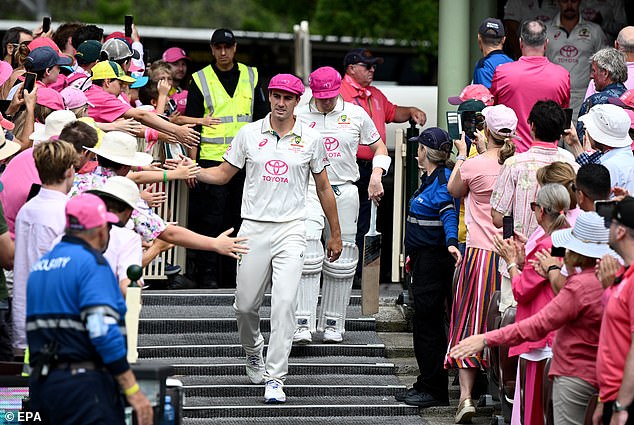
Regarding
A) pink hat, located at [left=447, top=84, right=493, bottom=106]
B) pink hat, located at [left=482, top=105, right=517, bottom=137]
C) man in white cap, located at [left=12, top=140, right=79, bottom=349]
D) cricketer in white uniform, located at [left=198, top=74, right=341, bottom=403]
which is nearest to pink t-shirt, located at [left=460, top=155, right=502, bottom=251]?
pink hat, located at [left=482, top=105, right=517, bottom=137]

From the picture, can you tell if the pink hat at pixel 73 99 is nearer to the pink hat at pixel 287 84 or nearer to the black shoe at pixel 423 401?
the pink hat at pixel 287 84

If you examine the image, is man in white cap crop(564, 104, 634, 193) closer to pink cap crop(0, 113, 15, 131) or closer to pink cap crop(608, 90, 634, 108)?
pink cap crop(608, 90, 634, 108)

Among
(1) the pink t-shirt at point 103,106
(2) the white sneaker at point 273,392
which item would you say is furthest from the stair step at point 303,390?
(1) the pink t-shirt at point 103,106

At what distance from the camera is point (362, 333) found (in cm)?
1116

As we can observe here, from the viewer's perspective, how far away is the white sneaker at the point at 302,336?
10.5 meters

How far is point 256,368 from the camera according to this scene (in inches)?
388

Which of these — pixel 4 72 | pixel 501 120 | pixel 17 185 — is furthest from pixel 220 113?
pixel 17 185

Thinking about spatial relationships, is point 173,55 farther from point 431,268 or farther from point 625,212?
point 625,212

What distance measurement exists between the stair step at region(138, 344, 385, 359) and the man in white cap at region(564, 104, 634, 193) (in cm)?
295

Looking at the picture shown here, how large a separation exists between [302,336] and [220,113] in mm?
2374

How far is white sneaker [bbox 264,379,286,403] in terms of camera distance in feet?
31.3

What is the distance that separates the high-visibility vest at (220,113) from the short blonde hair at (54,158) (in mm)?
4658

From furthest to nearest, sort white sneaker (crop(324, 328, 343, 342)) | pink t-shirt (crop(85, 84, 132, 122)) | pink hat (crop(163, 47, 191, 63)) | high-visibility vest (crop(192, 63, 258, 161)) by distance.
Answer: pink hat (crop(163, 47, 191, 63))
high-visibility vest (crop(192, 63, 258, 161))
white sneaker (crop(324, 328, 343, 342))
pink t-shirt (crop(85, 84, 132, 122))

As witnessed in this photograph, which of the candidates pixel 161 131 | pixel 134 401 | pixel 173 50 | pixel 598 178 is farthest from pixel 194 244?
pixel 173 50
